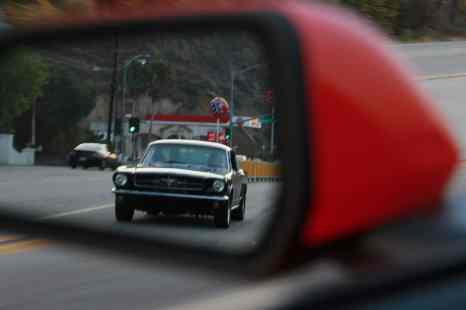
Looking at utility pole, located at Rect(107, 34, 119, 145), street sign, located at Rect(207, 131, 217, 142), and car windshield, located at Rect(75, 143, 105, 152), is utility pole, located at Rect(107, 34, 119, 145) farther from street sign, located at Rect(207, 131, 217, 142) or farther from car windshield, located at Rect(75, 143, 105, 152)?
street sign, located at Rect(207, 131, 217, 142)

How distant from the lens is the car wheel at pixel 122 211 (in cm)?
271

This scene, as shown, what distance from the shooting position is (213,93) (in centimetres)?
239

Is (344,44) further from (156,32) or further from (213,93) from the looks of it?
(156,32)

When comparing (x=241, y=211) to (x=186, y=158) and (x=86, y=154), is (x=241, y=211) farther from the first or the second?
(x=86, y=154)

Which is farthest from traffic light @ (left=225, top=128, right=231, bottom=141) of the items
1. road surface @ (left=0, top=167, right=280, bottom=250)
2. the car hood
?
the car hood

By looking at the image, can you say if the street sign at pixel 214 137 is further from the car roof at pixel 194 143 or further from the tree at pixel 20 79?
the tree at pixel 20 79

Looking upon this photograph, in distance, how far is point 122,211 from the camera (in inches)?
108

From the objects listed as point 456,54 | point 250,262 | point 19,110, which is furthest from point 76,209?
point 456,54

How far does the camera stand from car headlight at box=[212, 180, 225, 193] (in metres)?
2.77

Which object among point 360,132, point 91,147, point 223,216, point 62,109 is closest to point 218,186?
point 223,216

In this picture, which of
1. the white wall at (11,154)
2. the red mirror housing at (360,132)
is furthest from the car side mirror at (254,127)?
the white wall at (11,154)

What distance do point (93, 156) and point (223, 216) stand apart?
0.48 m

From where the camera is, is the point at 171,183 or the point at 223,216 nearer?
the point at 171,183

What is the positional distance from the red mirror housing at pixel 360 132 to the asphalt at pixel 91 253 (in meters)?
0.21
